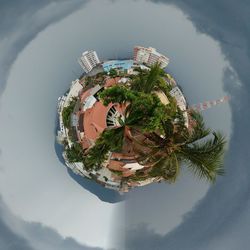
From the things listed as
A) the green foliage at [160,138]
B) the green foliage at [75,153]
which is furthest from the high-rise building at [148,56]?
the green foliage at [160,138]

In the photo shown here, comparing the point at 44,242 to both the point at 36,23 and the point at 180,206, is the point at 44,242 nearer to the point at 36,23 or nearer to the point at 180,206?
the point at 180,206

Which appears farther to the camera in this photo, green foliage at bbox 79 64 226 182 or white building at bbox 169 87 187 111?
white building at bbox 169 87 187 111

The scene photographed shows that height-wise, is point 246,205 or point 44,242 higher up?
point 246,205

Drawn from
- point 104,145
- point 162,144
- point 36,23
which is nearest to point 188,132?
point 162,144

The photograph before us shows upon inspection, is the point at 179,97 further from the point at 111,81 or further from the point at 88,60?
the point at 88,60

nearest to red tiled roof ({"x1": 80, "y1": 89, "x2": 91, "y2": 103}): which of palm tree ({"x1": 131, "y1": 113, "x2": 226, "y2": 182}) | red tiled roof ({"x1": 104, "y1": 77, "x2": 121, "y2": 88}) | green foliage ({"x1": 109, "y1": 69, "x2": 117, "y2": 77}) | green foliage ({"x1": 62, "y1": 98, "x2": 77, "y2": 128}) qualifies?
green foliage ({"x1": 62, "y1": 98, "x2": 77, "y2": 128})

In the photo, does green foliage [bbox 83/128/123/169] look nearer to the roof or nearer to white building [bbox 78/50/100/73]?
the roof
